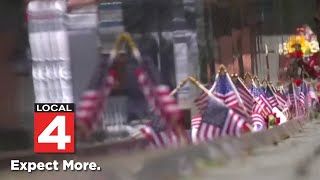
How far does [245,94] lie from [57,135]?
14.9ft

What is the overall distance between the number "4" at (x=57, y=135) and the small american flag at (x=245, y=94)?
4122 mm

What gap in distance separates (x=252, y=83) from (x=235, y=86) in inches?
42.4

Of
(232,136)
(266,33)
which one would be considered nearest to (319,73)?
(266,33)

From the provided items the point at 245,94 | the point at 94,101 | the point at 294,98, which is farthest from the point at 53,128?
the point at 294,98

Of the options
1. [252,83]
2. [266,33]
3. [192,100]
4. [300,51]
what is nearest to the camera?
[192,100]

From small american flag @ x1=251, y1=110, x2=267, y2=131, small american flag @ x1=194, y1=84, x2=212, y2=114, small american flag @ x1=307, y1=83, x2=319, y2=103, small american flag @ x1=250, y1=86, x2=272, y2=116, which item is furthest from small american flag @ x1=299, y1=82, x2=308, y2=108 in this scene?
small american flag @ x1=194, y1=84, x2=212, y2=114

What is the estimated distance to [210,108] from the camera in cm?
846

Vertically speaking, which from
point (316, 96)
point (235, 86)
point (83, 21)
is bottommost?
point (316, 96)

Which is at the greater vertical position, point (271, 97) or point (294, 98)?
point (271, 97)

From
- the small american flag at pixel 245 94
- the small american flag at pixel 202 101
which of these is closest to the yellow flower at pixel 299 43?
the small american flag at pixel 245 94

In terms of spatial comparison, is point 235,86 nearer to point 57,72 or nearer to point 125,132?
point 125,132

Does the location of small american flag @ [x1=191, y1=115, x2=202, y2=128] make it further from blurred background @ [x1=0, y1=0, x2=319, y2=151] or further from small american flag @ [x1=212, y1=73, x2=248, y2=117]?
small american flag @ [x1=212, y1=73, x2=248, y2=117]

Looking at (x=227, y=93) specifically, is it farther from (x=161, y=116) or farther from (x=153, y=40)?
(x=153, y=40)

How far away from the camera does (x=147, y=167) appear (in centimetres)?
605
